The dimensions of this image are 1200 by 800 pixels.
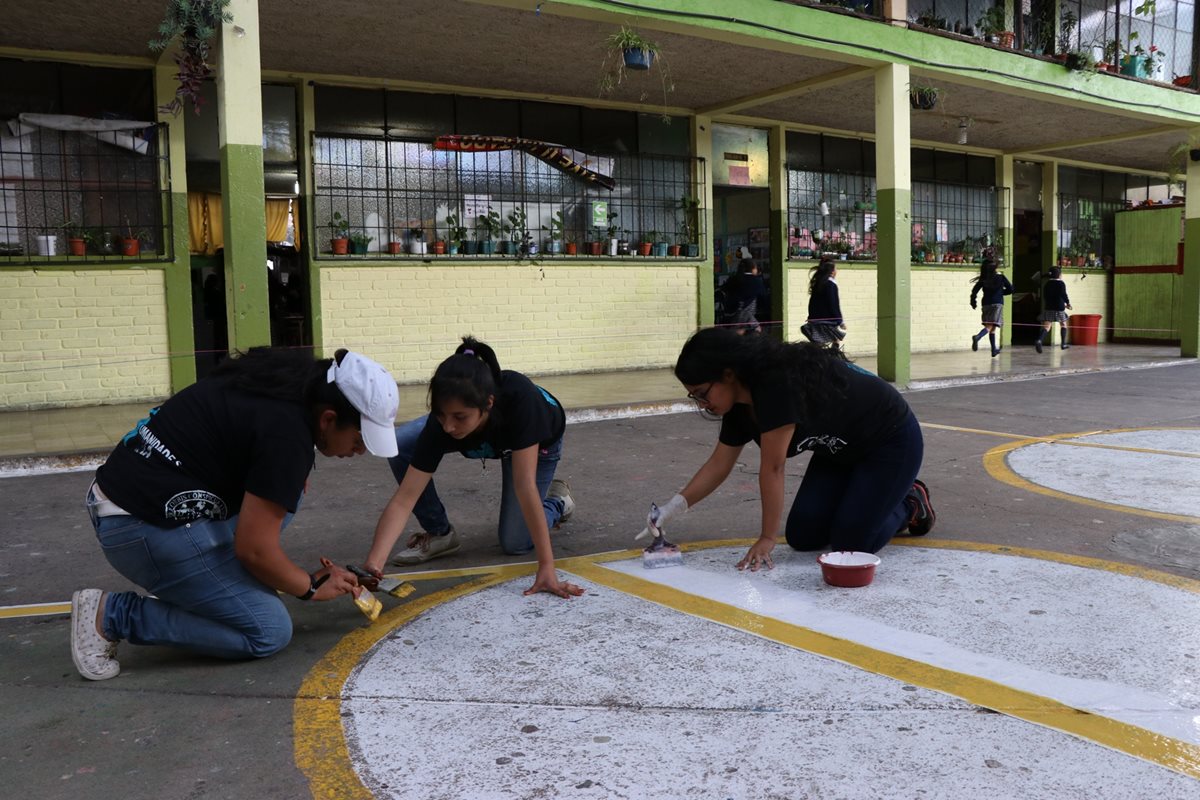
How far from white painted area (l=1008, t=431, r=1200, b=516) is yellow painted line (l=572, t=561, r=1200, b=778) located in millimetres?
2709

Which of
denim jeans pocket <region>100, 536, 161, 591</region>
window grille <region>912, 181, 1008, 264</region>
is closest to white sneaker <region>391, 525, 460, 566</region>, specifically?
denim jeans pocket <region>100, 536, 161, 591</region>

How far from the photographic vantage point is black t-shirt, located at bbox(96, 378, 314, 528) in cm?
276

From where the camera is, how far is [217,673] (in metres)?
2.98

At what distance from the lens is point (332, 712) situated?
264 cm

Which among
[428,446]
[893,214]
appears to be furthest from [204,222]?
[428,446]

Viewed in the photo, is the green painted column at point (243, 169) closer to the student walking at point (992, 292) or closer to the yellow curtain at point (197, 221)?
the yellow curtain at point (197, 221)

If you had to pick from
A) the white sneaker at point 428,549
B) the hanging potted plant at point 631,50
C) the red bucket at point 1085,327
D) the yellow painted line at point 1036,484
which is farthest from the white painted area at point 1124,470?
the red bucket at point 1085,327

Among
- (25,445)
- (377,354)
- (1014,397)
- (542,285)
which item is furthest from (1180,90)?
(25,445)

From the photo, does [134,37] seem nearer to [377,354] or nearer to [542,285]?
[377,354]

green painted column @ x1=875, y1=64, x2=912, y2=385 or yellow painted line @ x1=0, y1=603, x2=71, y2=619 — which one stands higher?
green painted column @ x1=875, y1=64, x2=912, y2=385

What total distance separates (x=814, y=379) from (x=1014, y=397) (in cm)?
749

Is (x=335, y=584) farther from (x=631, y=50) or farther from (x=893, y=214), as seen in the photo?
(x=893, y=214)

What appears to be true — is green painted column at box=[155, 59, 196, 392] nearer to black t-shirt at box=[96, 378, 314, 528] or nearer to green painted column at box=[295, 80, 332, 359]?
green painted column at box=[295, 80, 332, 359]

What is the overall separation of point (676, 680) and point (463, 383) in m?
1.19
